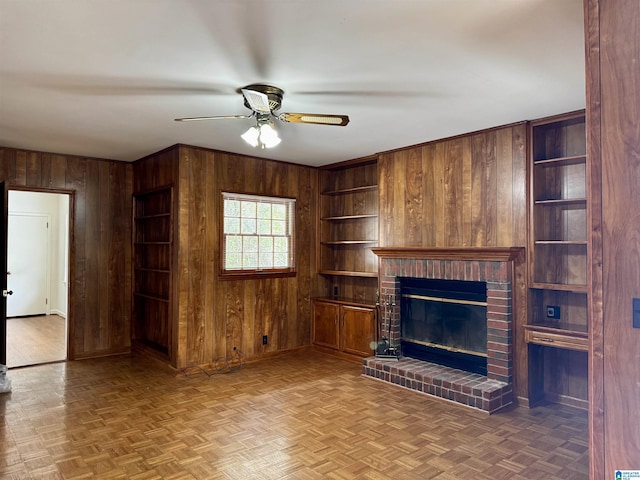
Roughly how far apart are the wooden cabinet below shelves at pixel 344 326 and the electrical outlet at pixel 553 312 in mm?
1906

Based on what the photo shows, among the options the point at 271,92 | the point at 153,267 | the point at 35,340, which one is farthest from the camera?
the point at 35,340

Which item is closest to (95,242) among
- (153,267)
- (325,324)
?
(153,267)

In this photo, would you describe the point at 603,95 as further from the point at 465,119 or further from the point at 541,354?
the point at 541,354

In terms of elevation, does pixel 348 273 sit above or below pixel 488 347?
above

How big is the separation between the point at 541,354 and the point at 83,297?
5332 mm

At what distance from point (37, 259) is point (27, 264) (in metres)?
0.19

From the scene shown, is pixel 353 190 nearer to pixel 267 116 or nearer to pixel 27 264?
pixel 267 116

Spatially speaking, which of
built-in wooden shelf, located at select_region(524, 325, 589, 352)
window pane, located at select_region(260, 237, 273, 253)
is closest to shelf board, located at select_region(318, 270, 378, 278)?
window pane, located at select_region(260, 237, 273, 253)

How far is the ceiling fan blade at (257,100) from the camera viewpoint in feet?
8.84

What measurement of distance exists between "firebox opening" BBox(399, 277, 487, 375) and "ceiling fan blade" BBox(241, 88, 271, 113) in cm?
272

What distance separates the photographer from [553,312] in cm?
394

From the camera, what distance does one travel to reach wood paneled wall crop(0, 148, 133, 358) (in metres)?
5.30

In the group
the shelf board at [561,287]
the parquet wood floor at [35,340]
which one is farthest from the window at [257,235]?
the shelf board at [561,287]

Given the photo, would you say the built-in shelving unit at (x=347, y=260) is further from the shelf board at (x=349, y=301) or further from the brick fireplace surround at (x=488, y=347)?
the brick fireplace surround at (x=488, y=347)
